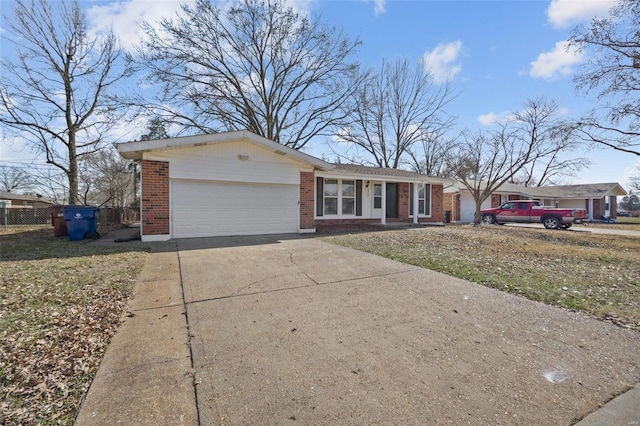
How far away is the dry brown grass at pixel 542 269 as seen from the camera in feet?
13.3

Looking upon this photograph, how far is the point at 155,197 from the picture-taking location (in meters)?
8.81

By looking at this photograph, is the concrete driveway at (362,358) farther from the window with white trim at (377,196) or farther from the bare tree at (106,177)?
the bare tree at (106,177)

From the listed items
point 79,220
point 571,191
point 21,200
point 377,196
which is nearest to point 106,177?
point 79,220

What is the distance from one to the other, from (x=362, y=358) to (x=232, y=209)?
8311 mm

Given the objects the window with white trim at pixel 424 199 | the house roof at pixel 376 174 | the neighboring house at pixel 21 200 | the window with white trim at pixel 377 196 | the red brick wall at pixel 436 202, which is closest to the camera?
the house roof at pixel 376 174

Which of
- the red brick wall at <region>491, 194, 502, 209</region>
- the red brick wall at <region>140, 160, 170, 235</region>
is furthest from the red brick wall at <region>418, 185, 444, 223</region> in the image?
the red brick wall at <region>140, 160, 170, 235</region>

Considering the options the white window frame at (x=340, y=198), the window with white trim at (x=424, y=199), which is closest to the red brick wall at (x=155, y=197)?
the white window frame at (x=340, y=198)

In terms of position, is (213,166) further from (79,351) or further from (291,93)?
(291,93)

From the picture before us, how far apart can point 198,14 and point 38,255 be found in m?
15.6

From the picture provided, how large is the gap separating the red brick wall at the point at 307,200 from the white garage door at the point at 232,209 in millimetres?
248

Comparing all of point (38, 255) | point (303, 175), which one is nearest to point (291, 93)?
point (303, 175)

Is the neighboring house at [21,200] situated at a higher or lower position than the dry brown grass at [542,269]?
higher

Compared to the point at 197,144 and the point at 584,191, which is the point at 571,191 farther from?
the point at 197,144

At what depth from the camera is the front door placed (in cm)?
1523
